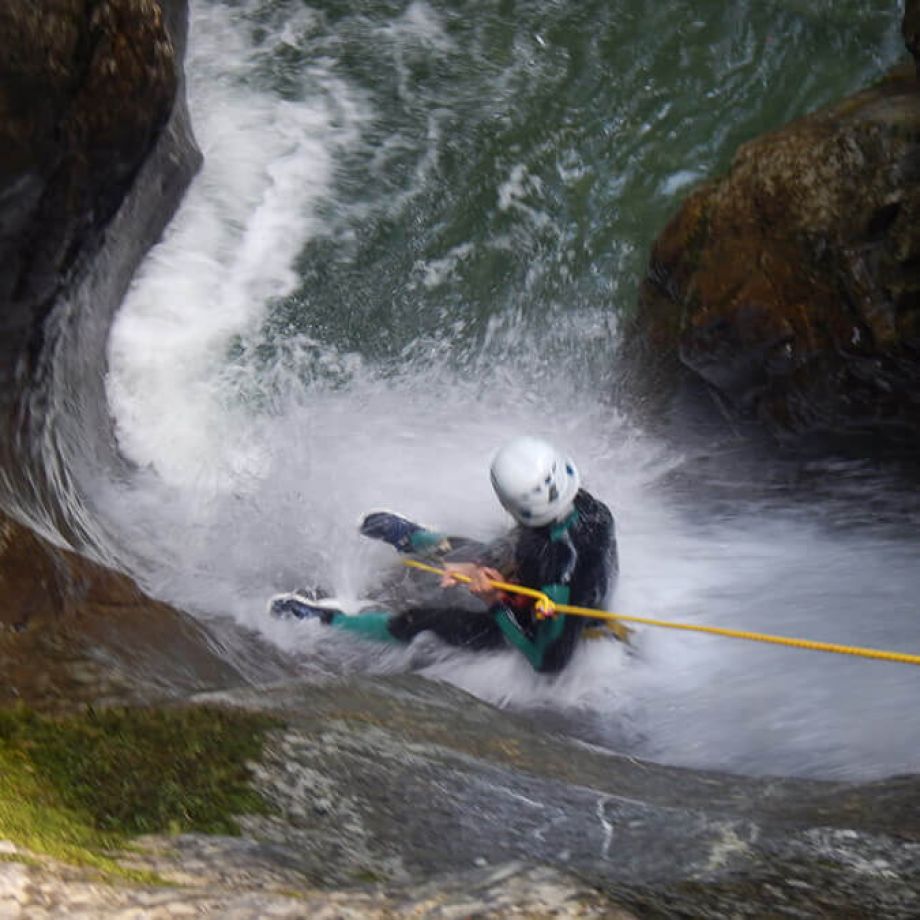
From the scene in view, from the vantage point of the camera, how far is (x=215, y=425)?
6.45 m

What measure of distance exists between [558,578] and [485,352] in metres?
3.08

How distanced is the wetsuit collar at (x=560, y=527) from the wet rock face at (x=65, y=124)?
235cm

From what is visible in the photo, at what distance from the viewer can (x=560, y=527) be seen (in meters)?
4.61

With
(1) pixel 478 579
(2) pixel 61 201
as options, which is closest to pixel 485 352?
(1) pixel 478 579

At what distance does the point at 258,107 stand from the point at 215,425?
10.6 ft

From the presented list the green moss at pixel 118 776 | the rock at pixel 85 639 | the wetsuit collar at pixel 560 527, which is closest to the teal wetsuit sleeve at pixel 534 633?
the wetsuit collar at pixel 560 527

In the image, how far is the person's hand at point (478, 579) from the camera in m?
4.68

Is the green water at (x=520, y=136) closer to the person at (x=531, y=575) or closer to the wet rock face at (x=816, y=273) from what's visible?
the wet rock face at (x=816, y=273)

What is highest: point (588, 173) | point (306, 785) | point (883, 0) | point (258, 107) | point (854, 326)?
point (883, 0)

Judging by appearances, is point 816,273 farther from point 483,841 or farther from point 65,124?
point 483,841

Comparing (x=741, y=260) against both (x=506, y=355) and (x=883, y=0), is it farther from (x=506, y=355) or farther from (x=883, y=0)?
(x=883, y=0)

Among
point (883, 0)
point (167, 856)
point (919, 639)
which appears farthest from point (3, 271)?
point (883, 0)

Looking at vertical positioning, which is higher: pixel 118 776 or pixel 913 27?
pixel 913 27

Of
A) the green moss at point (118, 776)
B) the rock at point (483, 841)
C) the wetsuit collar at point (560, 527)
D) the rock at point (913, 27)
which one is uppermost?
the rock at point (913, 27)
